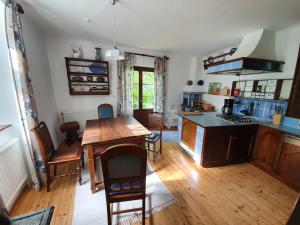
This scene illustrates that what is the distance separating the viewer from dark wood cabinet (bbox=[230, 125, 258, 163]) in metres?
2.36

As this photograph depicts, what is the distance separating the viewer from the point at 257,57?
7.48 ft

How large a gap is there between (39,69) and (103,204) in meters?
2.68

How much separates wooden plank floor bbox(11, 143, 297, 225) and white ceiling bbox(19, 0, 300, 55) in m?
2.50

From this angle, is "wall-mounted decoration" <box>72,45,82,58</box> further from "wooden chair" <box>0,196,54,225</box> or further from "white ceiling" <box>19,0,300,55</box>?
"wooden chair" <box>0,196,54,225</box>

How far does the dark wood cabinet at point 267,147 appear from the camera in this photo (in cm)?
204

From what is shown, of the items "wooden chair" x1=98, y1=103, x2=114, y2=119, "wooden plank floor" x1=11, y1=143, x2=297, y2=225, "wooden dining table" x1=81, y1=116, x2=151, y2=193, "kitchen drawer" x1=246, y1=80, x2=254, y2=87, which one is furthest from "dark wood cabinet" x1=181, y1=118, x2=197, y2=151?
"wooden chair" x1=98, y1=103, x2=114, y2=119

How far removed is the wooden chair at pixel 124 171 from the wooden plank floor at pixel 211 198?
1.70 ft

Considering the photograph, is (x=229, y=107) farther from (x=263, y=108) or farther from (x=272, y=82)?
(x=272, y=82)

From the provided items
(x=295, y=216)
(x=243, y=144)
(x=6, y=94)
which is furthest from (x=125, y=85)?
(x=295, y=216)

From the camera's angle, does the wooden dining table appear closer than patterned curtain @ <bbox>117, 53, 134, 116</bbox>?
Yes

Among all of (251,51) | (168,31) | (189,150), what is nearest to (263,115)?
(251,51)

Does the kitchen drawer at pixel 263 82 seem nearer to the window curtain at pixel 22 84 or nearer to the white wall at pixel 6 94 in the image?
the window curtain at pixel 22 84

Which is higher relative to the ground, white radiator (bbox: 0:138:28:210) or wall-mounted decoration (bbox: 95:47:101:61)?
wall-mounted decoration (bbox: 95:47:101:61)

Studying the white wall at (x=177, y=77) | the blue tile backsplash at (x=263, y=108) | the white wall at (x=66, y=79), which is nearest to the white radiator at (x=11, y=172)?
the white wall at (x=66, y=79)
